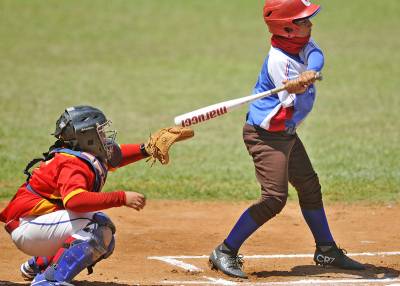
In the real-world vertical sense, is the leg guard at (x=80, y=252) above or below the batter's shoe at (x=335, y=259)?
above

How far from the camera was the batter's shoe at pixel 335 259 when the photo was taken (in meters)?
6.75

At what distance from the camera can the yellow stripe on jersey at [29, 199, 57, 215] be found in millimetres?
5762

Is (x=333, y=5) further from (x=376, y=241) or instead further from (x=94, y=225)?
(x=94, y=225)

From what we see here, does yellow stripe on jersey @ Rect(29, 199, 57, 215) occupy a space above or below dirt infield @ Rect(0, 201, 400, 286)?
above

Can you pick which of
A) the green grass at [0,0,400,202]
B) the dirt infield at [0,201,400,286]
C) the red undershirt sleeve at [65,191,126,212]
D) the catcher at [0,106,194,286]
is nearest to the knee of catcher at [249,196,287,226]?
the dirt infield at [0,201,400,286]

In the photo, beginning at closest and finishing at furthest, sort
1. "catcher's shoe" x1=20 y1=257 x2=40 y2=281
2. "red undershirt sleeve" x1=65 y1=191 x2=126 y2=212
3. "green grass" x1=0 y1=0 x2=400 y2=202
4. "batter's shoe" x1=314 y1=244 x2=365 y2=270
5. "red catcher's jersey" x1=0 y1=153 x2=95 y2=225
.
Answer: "red undershirt sleeve" x1=65 y1=191 x2=126 y2=212 → "red catcher's jersey" x1=0 y1=153 x2=95 y2=225 → "catcher's shoe" x1=20 y1=257 x2=40 y2=281 → "batter's shoe" x1=314 y1=244 x2=365 y2=270 → "green grass" x1=0 y1=0 x2=400 y2=202

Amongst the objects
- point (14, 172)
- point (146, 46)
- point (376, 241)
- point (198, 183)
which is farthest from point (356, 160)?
point (146, 46)

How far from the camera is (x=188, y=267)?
6836 mm

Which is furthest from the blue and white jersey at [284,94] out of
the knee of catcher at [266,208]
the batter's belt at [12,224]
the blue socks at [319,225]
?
the batter's belt at [12,224]

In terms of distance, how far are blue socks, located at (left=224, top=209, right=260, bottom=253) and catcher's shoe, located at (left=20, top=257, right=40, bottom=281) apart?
1388 mm

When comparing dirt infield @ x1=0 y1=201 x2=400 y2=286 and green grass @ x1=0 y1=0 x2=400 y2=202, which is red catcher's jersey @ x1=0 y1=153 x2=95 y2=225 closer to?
dirt infield @ x1=0 y1=201 x2=400 y2=286

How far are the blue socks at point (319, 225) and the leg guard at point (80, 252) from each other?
1764 mm

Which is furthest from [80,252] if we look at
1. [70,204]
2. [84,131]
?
[84,131]

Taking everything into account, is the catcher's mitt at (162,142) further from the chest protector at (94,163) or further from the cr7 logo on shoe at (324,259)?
the cr7 logo on shoe at (324,259)
